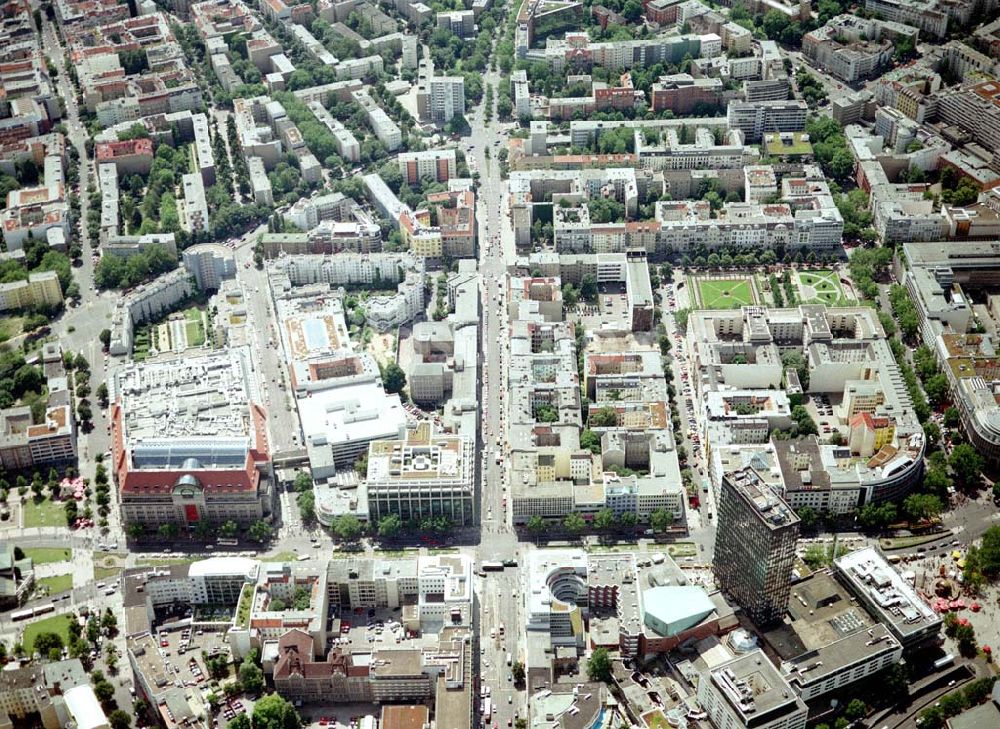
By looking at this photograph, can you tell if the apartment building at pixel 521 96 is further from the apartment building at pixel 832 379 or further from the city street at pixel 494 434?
the apartment building at pixel 832 379

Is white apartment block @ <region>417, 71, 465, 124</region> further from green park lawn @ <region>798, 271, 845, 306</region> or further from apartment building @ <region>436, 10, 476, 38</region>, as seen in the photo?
green park lawn @ <region>798, 271, 845, 306</region>

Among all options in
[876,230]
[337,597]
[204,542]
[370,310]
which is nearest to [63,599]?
[204,542]

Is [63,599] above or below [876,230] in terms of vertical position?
below

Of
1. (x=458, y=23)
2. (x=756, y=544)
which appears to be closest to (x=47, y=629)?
(x=756, y=544)

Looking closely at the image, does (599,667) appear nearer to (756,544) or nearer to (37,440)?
(756,544)

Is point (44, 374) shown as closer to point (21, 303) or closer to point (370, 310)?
point (21, 303)

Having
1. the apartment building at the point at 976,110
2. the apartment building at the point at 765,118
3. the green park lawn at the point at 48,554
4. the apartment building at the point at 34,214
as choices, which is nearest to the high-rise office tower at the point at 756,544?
the green park lawn at the point at 48,554

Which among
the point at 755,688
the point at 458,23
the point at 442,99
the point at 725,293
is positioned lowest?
the point at 755,688

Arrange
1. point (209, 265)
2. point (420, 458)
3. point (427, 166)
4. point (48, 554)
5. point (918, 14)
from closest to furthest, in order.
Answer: point (48, 554)
point (420, 458)
point (209, 265)
point (427, 166)
point (918, 14)
